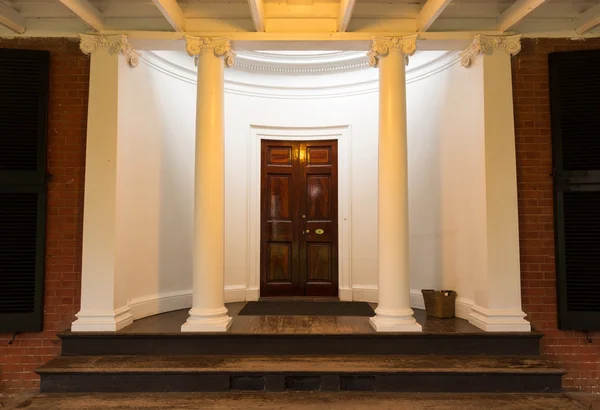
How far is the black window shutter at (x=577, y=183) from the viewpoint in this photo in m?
3.39

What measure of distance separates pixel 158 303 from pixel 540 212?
3.97 m

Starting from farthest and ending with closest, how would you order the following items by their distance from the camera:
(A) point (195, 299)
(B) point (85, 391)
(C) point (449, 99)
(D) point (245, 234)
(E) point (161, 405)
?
(D) point (245, 234)
(C) point (449, 99)
(A) point (195, 299)
(B) point (85, 391)
(E) point (161, 405)

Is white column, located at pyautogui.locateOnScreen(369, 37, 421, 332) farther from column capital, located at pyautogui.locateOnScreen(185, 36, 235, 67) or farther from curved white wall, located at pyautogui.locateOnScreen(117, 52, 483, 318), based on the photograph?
column capital, located at pyautogui.locateOnScreen(185, 36, 235, 67)

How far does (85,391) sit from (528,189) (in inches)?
163

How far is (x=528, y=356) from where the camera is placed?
3232 mm

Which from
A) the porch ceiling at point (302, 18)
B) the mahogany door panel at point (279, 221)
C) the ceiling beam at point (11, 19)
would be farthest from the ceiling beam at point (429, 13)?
the ceiling beam at point (11, 19)

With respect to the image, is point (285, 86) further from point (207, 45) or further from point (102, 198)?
point (102, 198)

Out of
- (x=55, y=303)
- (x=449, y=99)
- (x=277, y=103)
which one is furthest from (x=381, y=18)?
(x=55, y=303)

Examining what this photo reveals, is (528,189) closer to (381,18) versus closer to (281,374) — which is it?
(381,18)

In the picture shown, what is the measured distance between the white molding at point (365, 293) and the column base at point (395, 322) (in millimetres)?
1552

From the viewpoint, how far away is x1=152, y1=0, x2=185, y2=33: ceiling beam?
10.6 ft

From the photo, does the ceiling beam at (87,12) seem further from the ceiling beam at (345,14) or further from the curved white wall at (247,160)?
the ceiling beam at (345,14)

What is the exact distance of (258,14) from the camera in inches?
133

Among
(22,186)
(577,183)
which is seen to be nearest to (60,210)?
(22,186)
